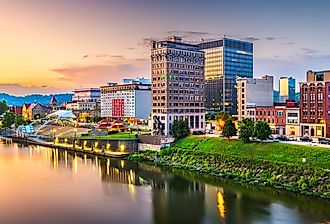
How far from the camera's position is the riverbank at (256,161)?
36.6 metres

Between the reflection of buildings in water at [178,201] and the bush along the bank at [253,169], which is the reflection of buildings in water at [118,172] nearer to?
the bush along the bank at [253,169]

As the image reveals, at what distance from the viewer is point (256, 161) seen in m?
43.0

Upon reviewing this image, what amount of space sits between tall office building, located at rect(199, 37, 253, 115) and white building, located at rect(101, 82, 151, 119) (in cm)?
1862

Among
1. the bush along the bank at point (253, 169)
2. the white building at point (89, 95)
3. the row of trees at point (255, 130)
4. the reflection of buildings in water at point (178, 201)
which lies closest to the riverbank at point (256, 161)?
the bush along the bank at point (253, 169)

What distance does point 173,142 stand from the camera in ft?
196

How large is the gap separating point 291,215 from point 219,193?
8752 millimetres

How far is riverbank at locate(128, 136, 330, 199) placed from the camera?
36.6 metres

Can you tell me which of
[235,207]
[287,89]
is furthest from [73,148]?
[287,89]

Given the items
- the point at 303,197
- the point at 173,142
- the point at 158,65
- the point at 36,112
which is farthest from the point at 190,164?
the point at 36,112

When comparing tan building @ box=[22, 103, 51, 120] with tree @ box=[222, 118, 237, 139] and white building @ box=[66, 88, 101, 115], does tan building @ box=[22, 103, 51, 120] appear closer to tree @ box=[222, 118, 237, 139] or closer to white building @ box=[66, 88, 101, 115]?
white building @ box=[66, 88, 101, 115]

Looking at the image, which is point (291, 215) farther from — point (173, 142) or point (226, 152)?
point (173, 142)

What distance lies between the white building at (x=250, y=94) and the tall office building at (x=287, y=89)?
48271 millimetres

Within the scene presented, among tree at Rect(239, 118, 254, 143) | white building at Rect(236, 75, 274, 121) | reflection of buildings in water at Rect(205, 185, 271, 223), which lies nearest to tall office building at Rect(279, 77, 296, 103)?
white building at Rect(236, 75, 274, 121)

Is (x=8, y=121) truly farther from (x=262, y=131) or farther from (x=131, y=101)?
(x=262, y=131)
